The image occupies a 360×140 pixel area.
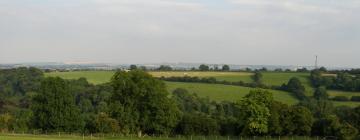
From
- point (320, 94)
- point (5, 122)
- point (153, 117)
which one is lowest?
point (5, 122)

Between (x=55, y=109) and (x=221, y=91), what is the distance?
52.9 m

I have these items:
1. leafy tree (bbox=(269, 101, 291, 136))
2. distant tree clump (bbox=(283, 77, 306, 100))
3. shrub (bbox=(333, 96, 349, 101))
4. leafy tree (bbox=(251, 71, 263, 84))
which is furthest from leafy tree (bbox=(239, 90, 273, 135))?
leafy tree (bbox=(251, 71, 263, 84))

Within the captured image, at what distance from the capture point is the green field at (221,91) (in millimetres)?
112625

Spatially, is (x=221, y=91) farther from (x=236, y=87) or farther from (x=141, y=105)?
(x=141, y=105)

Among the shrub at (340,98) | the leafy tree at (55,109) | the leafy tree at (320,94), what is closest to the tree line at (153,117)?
the leafy tree at (55,109)

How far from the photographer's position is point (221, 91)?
119812mm

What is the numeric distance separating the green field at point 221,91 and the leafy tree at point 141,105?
3661cm

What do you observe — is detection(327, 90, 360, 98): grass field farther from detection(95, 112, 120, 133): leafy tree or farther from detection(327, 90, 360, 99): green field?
detection(95, 112, 120, 133): leafy tree

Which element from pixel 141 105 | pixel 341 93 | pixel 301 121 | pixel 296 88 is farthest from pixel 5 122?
pixel 341 93

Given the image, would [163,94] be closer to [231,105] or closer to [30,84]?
[231,105]

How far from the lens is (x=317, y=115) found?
90.1 metres

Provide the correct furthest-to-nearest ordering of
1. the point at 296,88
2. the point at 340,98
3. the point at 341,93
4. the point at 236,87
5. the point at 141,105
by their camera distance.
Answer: the point at 236,87 < the point at 296,88 < the point at 341,93 < the point at 340,98 < the point at 141,105

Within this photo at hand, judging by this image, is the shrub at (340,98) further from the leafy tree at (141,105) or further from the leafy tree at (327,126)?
the leafy tree at (141,105)

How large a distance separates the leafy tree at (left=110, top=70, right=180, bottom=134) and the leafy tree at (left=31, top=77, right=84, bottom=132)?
17.8ft
